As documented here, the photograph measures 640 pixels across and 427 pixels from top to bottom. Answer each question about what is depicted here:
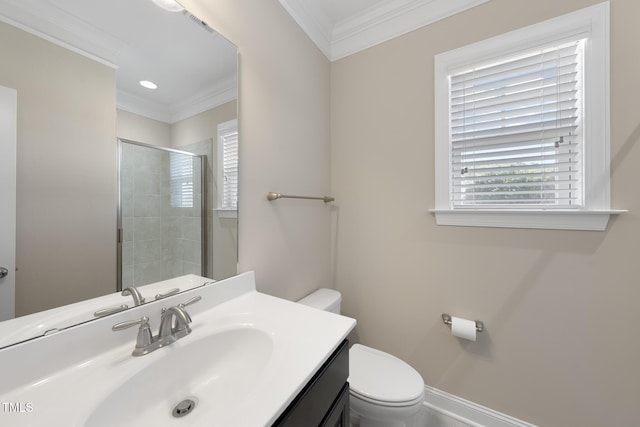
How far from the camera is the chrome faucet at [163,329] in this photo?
63 centimetres

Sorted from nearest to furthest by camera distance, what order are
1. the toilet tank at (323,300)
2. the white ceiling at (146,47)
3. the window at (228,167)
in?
the white ceiling at (146,47), the window at (228,167), the toilet tank at (323,300)

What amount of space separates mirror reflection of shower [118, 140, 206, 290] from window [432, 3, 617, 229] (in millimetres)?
1269

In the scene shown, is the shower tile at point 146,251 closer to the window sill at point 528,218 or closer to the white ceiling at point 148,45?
the white ceiling at point 148,45

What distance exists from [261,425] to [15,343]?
0.59 m

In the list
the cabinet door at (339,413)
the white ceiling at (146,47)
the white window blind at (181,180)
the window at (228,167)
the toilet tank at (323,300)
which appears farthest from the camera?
the toilet tank at (323,300)

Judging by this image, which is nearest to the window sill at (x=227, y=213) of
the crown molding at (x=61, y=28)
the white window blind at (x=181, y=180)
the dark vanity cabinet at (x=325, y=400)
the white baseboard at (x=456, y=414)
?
the white window blind at (x=181, y=180)

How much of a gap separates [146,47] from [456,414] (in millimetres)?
2273

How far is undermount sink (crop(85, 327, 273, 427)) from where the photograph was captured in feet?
1.71

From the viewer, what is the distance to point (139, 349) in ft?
2.06

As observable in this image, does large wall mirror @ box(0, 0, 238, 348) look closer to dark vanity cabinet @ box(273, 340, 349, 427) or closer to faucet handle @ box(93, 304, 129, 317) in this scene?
faucet handle @ box(93, 304, 129, 317)

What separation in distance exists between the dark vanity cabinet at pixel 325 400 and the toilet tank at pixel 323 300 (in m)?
0.58

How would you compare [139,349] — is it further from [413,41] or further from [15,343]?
[413,41]

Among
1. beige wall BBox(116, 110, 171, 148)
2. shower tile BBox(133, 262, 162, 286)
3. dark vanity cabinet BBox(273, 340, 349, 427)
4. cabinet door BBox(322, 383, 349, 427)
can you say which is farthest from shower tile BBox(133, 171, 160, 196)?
cabinet door BBox(322, 383, 349, 427)

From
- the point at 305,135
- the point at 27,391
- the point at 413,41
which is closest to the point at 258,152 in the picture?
the point at 305,135
